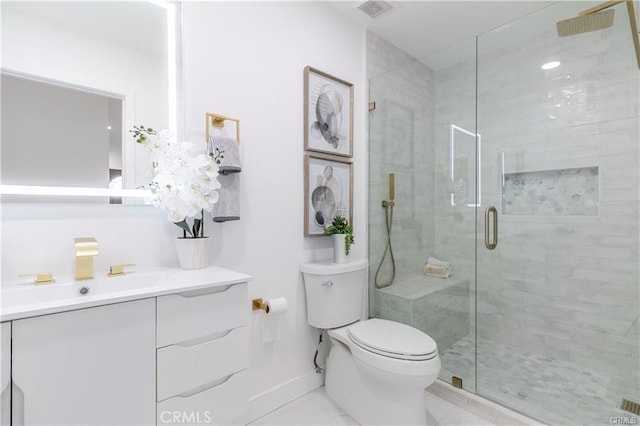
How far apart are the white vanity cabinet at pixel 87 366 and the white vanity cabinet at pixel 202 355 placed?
4 cm

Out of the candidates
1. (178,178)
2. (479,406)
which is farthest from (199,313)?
(479,406)

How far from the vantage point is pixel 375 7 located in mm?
2053

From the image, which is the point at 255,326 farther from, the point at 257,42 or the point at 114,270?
the point at 257,42

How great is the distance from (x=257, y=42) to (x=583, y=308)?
263 cm

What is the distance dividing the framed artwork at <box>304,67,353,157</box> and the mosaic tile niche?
1.19m

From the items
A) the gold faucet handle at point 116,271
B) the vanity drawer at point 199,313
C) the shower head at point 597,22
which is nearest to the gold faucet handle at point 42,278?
the gold faucet handle at point 116,271

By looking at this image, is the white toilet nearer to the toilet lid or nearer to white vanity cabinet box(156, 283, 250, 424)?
the toilet lid

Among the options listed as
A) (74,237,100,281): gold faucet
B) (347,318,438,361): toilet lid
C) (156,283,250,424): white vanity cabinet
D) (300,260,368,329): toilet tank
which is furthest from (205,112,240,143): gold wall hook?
(347,318,438,361): toilet lid

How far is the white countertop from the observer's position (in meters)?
0.80

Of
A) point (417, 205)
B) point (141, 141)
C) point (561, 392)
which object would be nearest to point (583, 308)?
point (561, 392)

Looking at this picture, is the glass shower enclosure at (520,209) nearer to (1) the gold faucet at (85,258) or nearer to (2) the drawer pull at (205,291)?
(2) the drawer pull at (205,291)

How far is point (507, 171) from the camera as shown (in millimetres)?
2205

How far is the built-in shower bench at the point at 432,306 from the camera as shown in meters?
2.11

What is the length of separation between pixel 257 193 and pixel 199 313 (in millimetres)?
768
